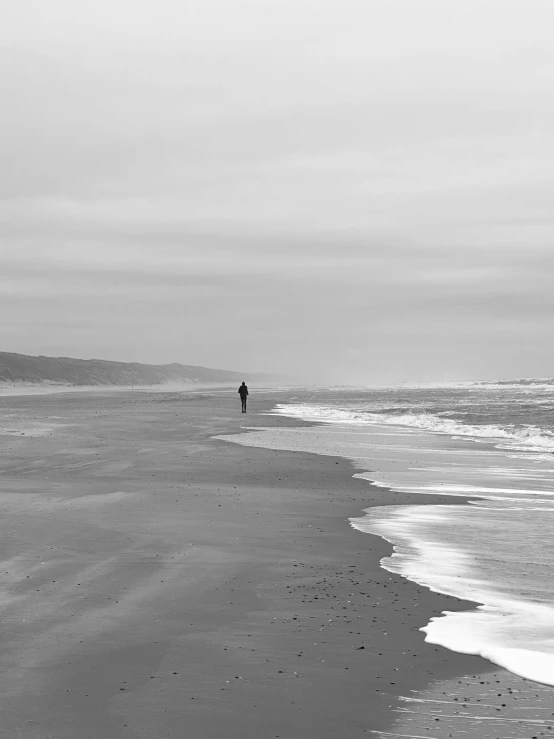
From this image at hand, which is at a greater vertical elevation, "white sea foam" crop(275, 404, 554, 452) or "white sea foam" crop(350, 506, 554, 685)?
"white sea foam" crop(275, 404, 554, 452)

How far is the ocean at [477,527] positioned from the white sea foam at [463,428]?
0.15 meters

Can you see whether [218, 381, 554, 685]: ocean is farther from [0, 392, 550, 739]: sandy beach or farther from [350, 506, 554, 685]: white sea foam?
[0, 392, 550, 739]: sandy beach

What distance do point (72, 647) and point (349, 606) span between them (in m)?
2.64

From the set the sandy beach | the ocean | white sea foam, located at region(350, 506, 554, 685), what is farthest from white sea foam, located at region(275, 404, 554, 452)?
white sea foam, located at region(350, 506, 554, 685)

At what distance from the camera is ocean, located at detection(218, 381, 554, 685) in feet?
22.5

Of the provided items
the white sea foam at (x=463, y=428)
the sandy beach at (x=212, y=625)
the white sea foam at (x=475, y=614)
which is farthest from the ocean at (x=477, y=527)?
the sandy beach at (x=212, y=625)

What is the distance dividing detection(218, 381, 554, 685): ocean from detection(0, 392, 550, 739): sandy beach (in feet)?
1.02

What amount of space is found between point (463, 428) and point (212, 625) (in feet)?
93.9

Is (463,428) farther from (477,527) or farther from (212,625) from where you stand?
(212,625)

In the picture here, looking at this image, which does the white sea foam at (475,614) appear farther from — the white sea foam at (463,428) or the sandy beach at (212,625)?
the white sea foam at (463,428)

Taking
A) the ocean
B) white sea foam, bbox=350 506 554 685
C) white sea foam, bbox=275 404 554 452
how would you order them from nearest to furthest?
white sea foam, bbox=350 506 554 685
the ocean
white sea foam, bbox=275 404 554 452

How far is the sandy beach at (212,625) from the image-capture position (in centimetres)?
512

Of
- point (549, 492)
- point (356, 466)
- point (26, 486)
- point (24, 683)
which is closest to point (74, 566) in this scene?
point (24, 683)

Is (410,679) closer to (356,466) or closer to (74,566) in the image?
(74,566)
